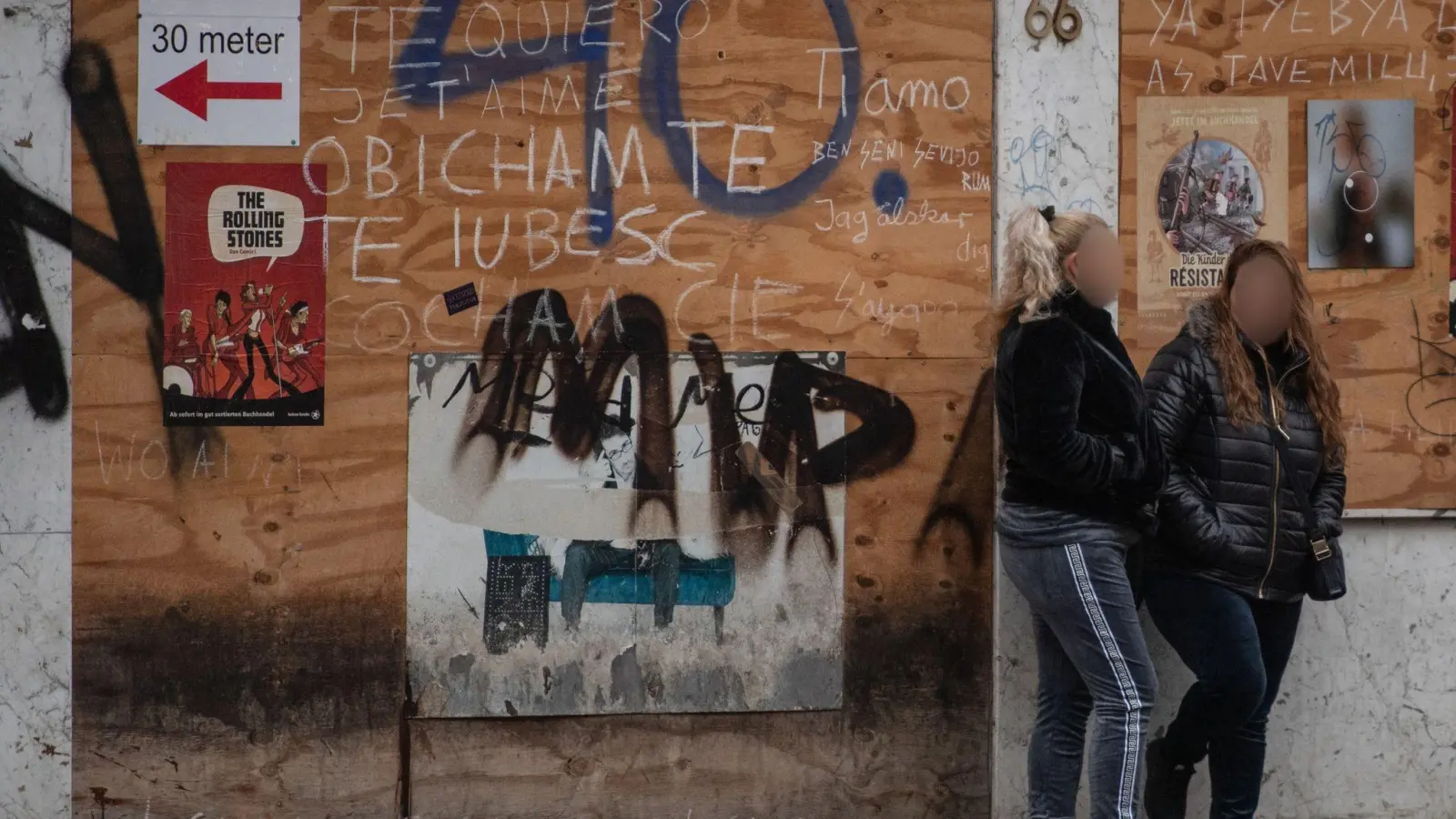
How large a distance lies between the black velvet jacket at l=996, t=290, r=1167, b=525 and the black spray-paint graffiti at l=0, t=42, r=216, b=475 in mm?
2932

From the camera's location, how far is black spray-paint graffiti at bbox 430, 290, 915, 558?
4863 mm

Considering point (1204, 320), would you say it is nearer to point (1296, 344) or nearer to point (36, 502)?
point (1296, 344)

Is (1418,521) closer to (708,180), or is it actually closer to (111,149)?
(708,180)

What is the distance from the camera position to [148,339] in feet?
15.7

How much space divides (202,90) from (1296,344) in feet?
12.0

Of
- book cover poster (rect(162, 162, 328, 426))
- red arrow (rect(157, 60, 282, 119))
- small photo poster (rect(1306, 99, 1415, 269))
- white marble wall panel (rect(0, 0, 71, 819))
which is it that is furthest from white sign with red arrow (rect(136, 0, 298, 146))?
small photo poster (rect(1306, 99, 1415, 269))

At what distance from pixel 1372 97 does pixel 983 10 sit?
141 cm

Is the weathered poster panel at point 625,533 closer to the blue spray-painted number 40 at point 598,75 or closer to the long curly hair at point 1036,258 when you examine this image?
the blue spray-painted number 40 at point 598,75

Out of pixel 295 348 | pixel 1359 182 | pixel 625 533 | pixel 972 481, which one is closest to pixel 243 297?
pixel 295 348

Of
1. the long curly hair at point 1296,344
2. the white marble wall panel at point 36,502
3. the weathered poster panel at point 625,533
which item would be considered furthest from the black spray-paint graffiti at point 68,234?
the long curly hair at point 1296,344

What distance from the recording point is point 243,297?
4820 millimetres

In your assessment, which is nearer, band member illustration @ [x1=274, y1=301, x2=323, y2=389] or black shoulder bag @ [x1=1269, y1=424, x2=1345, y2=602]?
black shoulder bag @ [x1=1269, y1=424, x2=1345, y2=602]

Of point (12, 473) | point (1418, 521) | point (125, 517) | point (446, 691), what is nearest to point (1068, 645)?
point (1418, 521)

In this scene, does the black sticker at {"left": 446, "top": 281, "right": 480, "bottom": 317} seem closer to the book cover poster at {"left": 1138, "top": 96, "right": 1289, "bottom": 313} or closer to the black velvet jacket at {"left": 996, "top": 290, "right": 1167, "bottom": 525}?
the black velvet jacket at {"left": 996, "top": 290, "right": 1167, "bottom": 525}
